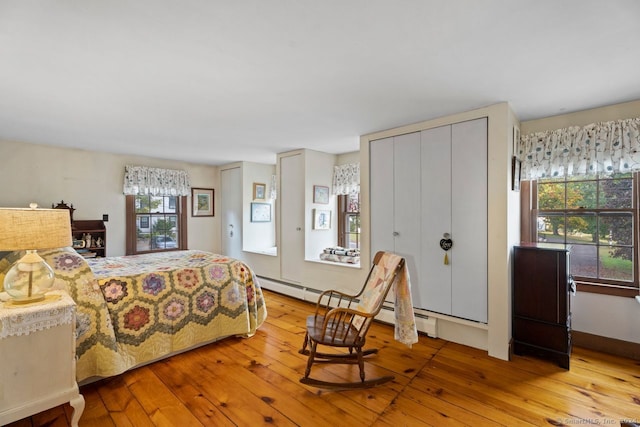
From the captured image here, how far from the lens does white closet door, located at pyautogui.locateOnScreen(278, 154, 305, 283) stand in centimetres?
460

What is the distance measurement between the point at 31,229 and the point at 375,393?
95.0 inches

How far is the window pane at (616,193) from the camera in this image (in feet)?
9.25

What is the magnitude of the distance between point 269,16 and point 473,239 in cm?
254

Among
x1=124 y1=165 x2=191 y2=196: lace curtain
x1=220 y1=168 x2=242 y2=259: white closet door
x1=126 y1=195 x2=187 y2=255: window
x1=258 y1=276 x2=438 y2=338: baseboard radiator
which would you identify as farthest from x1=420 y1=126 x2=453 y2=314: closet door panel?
x1=126 y1=195 x2=187 y2=255: window

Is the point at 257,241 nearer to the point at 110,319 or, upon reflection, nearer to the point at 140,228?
the point at 140,228

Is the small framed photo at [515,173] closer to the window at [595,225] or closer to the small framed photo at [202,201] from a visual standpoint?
the window at [595,225]

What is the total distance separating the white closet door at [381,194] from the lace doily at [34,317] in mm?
2841

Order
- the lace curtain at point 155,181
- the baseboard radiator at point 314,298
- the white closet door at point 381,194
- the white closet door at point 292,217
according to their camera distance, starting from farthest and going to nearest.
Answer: the lace curtain at point 155,181, the white closet door at point 292,217, the white closet door at point 381,194, the baseboard radiator at point 314,298

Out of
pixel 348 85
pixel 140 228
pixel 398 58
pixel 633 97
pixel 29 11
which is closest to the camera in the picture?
pixel 29 11

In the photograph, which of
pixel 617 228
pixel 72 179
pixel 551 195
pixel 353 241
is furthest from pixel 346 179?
pixel 72 179

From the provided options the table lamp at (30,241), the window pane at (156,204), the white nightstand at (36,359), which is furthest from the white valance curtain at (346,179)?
the white nightstand at (36,359)

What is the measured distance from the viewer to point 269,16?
60.1 inches

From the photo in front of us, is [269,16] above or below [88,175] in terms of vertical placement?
above

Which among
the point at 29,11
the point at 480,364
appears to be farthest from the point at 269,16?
the point at 480,364
